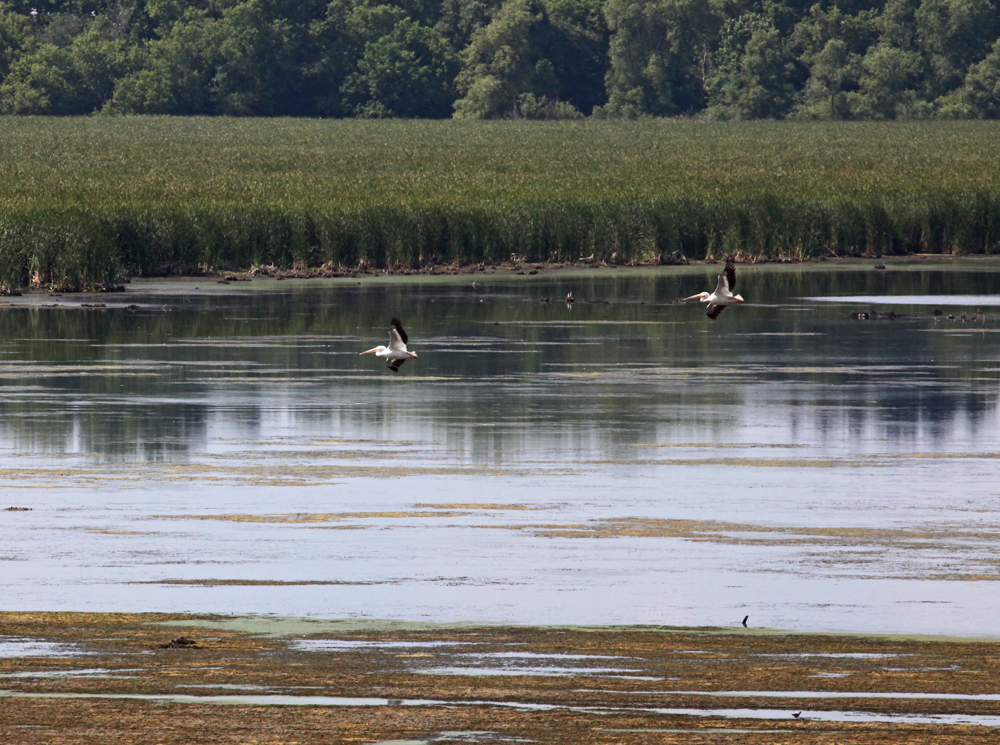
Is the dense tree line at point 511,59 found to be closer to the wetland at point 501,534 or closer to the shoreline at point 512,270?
the shoreline at point 512,270

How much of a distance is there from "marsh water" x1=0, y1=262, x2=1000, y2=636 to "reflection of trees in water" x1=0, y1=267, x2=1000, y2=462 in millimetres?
70

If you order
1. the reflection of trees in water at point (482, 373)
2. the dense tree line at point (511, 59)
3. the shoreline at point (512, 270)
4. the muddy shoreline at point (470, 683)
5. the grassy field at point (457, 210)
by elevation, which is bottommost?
the muddy shoreline at point (470, 683)

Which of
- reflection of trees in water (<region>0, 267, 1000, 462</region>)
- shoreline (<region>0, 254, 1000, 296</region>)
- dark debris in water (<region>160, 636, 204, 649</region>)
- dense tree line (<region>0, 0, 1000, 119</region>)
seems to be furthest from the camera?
dense tree line (<region>0, 0, 1000, 119</region>)

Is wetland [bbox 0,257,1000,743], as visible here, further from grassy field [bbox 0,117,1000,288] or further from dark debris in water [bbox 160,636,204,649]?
grassy field [bbox 0,117,1000,288]

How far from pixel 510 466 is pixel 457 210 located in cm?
2301

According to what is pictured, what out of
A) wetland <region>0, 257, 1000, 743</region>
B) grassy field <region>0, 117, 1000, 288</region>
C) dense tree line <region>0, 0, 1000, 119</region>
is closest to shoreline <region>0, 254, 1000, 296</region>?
grassy field <region>0, 117, 1000, 288</region>

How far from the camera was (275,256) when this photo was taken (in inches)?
1441

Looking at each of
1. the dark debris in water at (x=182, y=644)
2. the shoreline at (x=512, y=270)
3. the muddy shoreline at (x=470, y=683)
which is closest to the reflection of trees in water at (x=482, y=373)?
the shoreline at (x=512, y=270)

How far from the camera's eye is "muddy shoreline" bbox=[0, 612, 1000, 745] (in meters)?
8.16

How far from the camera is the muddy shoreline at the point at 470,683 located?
8.16 metres

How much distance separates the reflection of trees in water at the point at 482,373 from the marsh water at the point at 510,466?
2.7 inches

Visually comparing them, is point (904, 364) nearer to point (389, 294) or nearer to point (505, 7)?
point (389, 294)

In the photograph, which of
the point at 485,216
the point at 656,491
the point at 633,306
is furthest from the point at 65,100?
the point at 656,491

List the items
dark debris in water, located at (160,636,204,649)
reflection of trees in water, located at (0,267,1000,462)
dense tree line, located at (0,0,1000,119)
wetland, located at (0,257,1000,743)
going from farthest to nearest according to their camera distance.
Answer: dense tree line, located at (0,0,1000,119)
reflection of trees in water, located at (0,267,1000,462)
dark debris in water, located at (160,636,204,649)
wetland, located at (0,257,1000,743)
